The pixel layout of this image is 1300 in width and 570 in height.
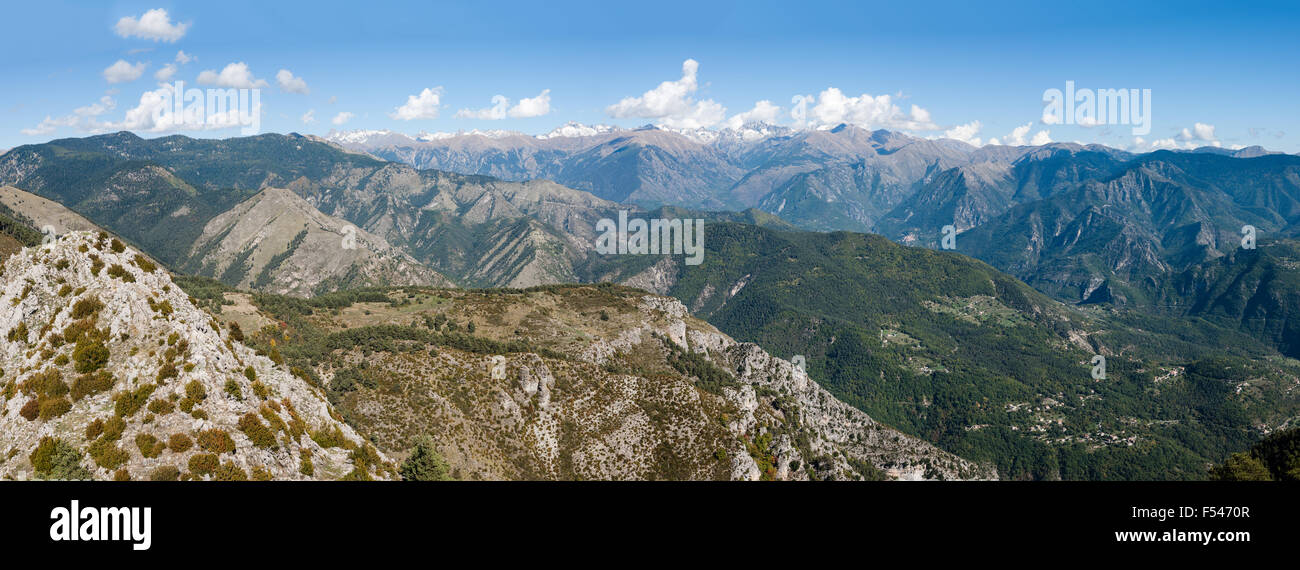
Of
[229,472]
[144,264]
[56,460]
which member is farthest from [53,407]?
[144,264]

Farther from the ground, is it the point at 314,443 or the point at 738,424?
the point at 314,443

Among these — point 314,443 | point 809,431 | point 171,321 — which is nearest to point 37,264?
point 171,321

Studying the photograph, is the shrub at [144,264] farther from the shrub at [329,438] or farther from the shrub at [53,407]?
the shrub at [329,438]

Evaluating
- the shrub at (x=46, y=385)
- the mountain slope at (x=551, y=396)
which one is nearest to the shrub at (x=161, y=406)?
the shrub at (x=46, y=385)

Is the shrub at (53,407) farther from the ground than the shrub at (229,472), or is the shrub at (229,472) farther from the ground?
the shrub at (53,407)

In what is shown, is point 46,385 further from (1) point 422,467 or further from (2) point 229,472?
(1) point 422,467

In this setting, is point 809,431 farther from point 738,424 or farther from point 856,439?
point 738,424

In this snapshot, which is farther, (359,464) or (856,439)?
(856,439)
